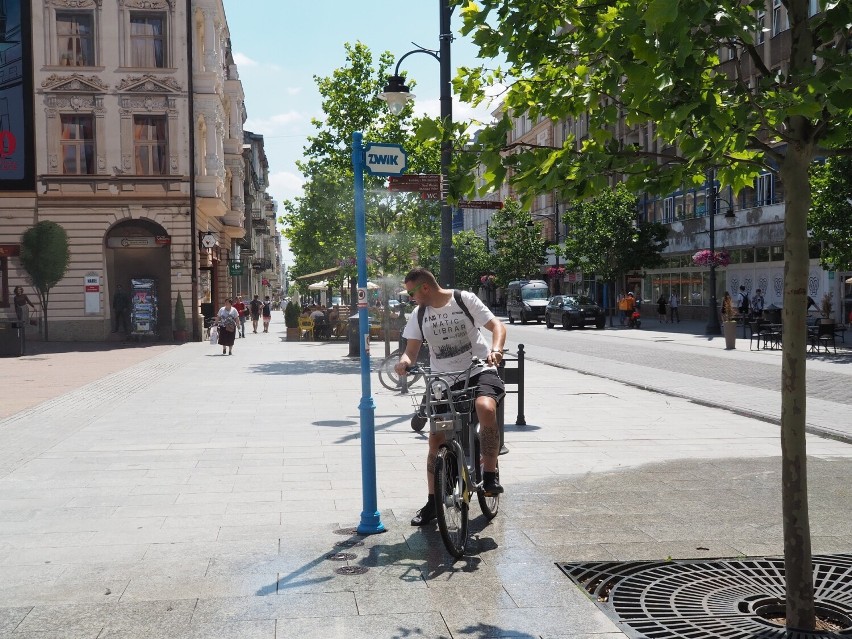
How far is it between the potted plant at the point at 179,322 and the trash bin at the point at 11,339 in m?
7.39

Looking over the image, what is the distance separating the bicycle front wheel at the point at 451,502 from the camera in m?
5.40

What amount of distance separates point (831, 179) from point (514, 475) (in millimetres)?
18875

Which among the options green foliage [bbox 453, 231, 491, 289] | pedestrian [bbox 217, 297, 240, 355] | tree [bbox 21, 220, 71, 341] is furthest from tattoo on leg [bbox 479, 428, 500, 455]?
green foliage [bbox 453, 231, 491, 289]

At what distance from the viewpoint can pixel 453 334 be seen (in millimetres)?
6180

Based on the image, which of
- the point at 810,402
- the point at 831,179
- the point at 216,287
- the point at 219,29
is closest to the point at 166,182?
the point at 219,29

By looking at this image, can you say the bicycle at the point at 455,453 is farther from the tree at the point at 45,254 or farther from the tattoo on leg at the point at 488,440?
the tree at the point at 45,254

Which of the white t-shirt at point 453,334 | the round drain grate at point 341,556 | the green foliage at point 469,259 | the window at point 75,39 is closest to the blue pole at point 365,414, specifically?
the white t-shirt at point 453,334

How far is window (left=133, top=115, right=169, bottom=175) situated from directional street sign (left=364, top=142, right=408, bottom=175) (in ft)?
86.2

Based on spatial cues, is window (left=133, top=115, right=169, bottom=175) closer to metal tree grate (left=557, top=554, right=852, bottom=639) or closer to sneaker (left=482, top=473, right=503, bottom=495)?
sneaker (left=482, top=473, right=503, bottom=495)

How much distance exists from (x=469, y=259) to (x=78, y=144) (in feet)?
192

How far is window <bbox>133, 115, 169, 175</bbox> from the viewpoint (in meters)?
31.0

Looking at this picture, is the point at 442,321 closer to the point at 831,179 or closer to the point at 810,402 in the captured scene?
the point at 810,402

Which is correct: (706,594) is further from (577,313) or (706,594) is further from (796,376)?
(577,313)

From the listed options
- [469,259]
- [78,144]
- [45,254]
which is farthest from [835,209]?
[469,259]
